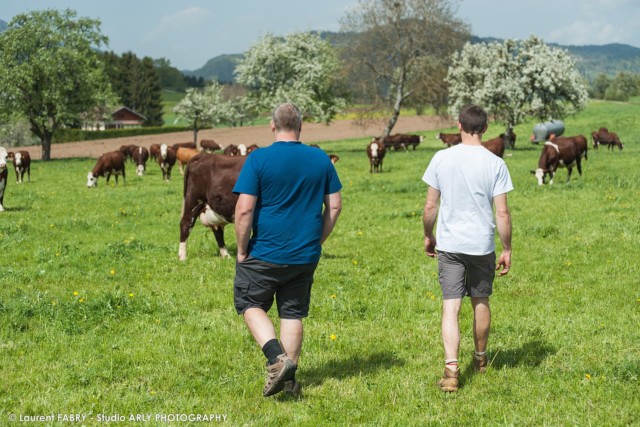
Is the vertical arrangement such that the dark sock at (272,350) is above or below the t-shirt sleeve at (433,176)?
below

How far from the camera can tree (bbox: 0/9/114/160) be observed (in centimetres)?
4450

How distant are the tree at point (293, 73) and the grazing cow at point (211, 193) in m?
40.6

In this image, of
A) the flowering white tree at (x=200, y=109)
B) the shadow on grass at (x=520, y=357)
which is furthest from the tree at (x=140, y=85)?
the shadow on grass at (x=520, y=357)

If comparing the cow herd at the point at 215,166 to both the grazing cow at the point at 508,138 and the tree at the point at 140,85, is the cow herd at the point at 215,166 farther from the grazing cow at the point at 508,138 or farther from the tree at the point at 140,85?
the tree at the point at 140,85

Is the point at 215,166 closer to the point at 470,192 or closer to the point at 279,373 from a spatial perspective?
the point at 470,192

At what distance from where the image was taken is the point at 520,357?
6.51 m

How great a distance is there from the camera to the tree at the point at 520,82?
4428 cm

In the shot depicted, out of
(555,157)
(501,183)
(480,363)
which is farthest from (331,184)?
(555,157)

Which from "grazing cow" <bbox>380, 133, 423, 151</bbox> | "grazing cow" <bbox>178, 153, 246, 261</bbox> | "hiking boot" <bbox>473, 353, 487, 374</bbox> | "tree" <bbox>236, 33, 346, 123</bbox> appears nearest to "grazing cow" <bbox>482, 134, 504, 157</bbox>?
"grazing cow" <bbox>380, 133, 423, 151</bbox>

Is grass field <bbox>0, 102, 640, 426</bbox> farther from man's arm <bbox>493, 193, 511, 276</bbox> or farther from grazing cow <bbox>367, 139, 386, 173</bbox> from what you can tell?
grazing cow <bbox>367, 139, 386, 173</bbox>

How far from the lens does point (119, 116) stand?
124 metres

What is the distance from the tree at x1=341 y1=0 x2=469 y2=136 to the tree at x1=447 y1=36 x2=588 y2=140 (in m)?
1.46

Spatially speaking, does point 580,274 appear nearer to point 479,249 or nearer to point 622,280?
point 622,280

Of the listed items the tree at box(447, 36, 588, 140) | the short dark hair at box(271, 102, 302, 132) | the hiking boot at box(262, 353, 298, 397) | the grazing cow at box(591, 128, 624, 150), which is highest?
the tree at box(447, 36, 588, 140)
